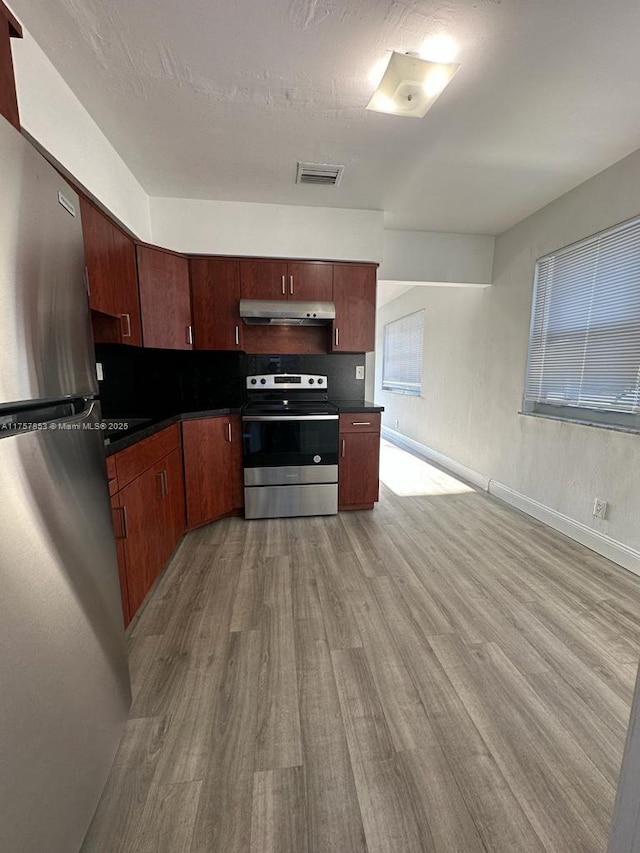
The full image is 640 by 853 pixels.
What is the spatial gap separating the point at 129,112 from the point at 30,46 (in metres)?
0.47

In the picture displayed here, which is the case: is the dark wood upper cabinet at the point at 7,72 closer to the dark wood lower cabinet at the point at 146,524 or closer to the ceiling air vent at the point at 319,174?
the dark wood lower cabinet at the point at 146,524

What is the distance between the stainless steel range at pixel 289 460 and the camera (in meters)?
2.82

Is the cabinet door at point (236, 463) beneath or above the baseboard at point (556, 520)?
above

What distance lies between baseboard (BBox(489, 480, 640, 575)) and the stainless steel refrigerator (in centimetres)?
289

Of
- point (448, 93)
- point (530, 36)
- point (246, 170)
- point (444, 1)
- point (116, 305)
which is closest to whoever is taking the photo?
Result: point (444, 1)

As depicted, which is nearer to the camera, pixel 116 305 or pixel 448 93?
pixel 448 93

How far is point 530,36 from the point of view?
1.37 meters

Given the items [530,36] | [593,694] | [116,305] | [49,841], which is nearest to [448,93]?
[530,36]

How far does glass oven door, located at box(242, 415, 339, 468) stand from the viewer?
281 centimetres

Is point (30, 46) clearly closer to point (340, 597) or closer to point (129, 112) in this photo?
point (129, 112)

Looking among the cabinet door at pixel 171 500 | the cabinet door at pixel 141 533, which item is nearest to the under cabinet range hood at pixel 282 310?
the cabinet door at pixel 171 500

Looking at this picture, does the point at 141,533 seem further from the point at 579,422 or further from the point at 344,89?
the point at 579,422

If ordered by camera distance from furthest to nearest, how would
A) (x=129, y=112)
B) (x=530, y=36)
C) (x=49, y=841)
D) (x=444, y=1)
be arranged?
(x=129, y=112)
(x=530, y=36)
(x=444, y=1)
(x=49, y=841)

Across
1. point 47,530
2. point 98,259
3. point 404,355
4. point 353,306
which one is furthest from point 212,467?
point 404,355
